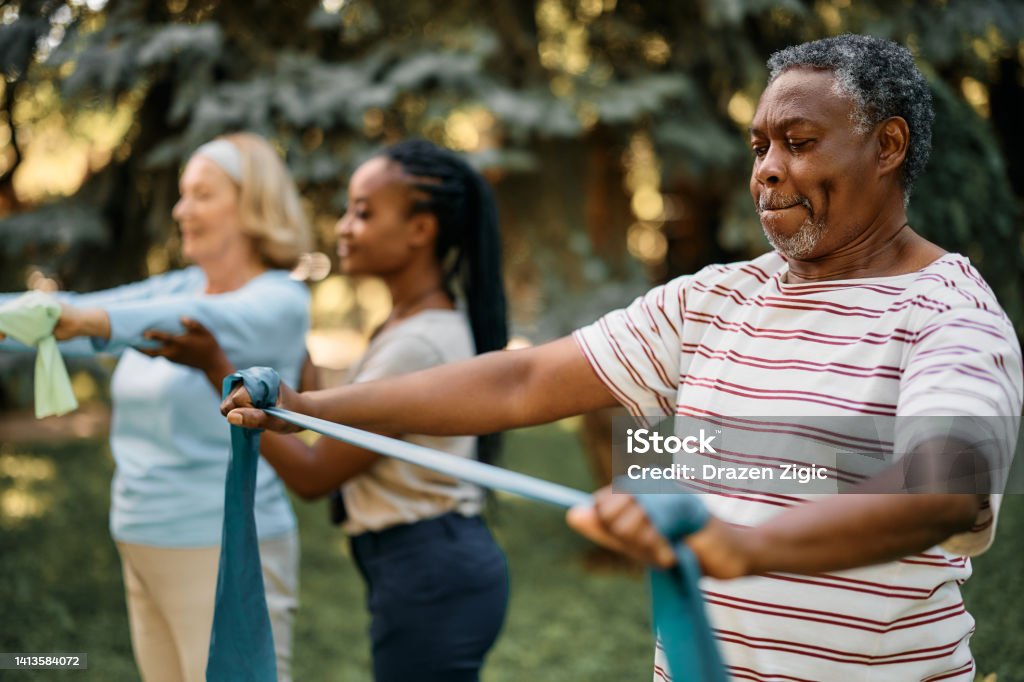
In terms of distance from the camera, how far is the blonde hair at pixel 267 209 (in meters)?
3.16

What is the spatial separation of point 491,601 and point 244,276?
4.49ft

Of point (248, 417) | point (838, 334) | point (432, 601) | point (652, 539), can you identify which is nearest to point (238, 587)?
point (248, 417)

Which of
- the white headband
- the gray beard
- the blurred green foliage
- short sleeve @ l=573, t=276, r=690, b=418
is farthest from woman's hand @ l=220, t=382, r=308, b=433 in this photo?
the blurred green foliage

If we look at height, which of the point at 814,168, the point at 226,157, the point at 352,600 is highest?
the point at 226,157

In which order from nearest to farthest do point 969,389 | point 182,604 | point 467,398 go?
point 969,389 → point 467,398 → point 182,604

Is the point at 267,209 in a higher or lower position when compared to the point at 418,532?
higher

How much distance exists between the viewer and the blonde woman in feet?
8.87

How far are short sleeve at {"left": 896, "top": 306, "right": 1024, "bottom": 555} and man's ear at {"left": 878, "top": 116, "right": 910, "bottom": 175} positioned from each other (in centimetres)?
34

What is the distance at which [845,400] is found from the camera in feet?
4.85

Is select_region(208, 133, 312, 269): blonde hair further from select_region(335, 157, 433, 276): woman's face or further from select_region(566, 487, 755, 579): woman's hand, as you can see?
select_region(566, 487, 755, 579): woman's hand

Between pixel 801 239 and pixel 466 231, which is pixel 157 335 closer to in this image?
pixel 466 231

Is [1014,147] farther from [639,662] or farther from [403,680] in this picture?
[403,680]

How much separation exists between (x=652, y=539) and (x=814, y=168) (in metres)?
0.79

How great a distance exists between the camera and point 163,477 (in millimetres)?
2830
